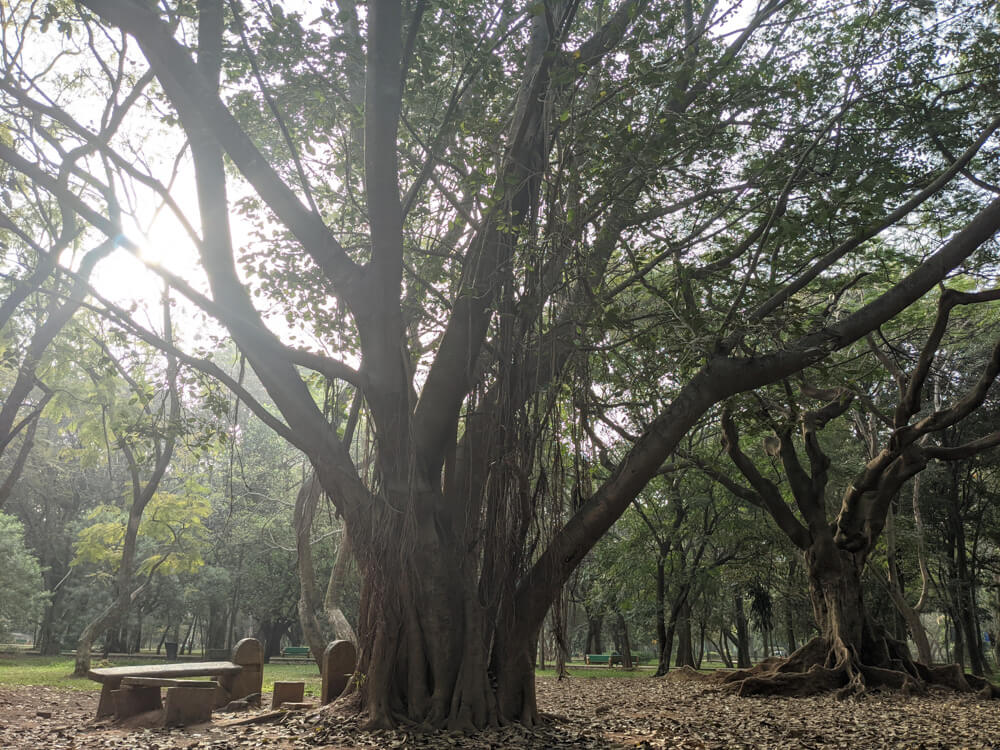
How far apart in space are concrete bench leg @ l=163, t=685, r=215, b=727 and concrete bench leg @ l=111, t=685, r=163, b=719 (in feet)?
1.54

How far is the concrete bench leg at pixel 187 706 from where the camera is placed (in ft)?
Result: 19.5

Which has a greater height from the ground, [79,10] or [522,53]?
[79,10]

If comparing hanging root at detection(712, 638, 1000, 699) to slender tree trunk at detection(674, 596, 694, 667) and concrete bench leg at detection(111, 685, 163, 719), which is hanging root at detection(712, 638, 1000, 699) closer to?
slender tree trunk at detection(674, 596, 694, 667)

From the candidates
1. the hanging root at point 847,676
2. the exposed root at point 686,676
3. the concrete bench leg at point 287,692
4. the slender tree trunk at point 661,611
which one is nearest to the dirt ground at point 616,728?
the hanging root at point 847,676

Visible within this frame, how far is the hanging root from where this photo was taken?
9.49 metres

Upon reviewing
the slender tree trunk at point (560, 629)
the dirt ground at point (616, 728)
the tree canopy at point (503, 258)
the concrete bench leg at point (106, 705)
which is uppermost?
the tree canopy at point (503, 258)

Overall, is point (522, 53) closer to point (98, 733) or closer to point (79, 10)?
point (79, 10)

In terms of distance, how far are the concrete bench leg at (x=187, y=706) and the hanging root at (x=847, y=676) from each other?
7130 mm

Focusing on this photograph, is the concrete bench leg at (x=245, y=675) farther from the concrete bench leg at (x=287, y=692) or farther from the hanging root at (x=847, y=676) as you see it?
the hanging root at (x=847, y=676)

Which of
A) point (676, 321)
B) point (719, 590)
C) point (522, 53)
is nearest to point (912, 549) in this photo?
point (719, 590)

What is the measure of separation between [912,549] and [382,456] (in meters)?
16.1

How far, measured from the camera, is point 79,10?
23.5 ft

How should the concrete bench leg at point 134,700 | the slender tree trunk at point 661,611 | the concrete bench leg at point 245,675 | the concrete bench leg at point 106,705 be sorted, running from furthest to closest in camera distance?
the slender tree trunk at point 661,611
the concrete bench leg at point 245,675
the concrete bench leg at point 106,705
the concrete bench leg at point 134,700

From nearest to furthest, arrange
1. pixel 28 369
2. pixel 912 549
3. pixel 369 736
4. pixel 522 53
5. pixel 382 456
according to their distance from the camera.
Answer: pixel 369 736, pixel 382 456, pixel 522 53, pixel 28 369, pixel 912 549
